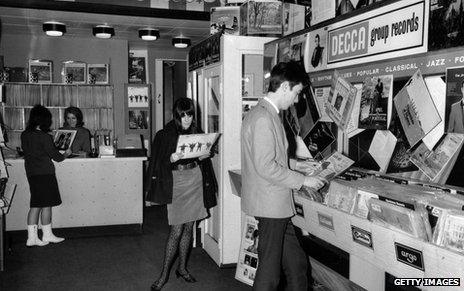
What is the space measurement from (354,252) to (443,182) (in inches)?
22.7

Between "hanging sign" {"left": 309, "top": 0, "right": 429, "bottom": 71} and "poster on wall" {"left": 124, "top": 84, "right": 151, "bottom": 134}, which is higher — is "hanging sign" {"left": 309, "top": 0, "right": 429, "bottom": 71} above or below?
above

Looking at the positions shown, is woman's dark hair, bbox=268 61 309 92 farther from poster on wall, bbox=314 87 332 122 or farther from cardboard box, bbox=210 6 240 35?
cardboard box, bbox=210 6 240 35

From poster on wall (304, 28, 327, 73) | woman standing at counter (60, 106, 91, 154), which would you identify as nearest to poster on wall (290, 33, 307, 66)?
poster on wall (304, 28, 327, 73)

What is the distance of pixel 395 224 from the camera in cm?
205

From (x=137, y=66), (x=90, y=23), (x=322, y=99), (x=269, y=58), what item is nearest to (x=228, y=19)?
(x=269, y=58)

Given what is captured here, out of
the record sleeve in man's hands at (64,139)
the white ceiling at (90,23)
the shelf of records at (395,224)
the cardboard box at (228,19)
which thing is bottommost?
the shelf of records at (395,224)

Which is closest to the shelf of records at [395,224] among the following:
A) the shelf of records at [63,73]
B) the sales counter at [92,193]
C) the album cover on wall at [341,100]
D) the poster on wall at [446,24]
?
the album cover on wall at [341,100]

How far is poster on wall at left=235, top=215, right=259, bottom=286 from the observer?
3.54m

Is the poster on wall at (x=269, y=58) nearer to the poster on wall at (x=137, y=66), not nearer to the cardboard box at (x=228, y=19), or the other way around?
the cardboard box at (x=228, y=19)

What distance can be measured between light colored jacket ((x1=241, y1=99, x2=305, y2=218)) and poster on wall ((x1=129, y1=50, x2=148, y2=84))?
7.39 m

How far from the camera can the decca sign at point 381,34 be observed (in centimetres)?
226

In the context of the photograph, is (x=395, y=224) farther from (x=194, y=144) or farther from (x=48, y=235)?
(x=48, y=235)

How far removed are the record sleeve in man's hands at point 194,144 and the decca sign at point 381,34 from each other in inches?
45.6

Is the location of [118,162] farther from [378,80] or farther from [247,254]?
[378,80]
